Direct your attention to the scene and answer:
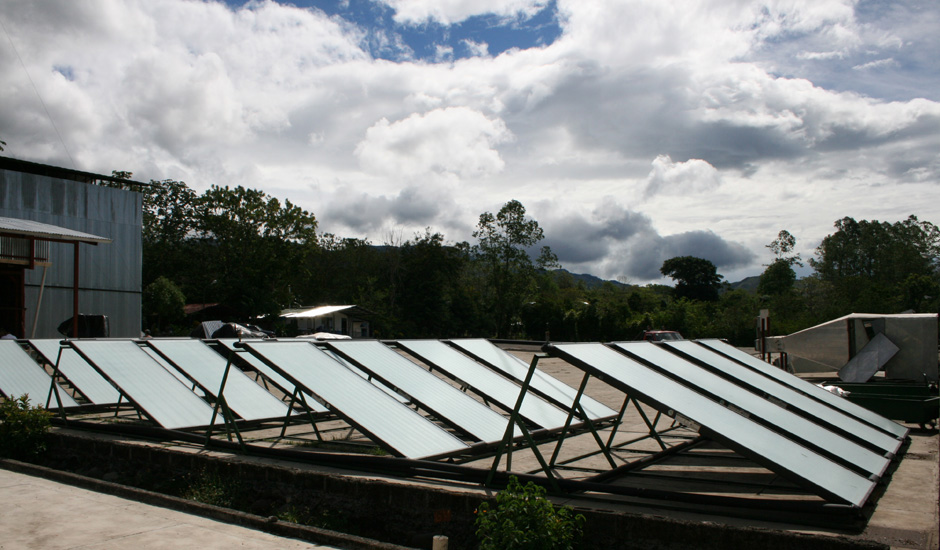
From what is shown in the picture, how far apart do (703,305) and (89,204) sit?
50409 mm

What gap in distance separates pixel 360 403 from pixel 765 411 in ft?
10.4

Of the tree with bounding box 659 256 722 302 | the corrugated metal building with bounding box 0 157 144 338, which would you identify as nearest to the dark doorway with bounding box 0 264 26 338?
the corrugated metal building with bounding box 0 157 144 338

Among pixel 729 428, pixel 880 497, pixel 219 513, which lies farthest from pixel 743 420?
pixel 219 513

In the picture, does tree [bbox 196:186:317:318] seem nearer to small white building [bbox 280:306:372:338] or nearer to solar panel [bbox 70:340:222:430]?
small white building [bbox 280:306:372:338]

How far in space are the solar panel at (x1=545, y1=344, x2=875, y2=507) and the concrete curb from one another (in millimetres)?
1679

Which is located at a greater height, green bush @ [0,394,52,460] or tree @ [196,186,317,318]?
tree @ [196,186,317,318]

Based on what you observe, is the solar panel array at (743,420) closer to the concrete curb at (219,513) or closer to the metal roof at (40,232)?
the concrete curb at (219,513)

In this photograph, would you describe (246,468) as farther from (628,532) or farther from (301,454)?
(628,532)

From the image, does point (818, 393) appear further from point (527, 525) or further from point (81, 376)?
point (81, 376)

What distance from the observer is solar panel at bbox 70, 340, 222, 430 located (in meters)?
7.05

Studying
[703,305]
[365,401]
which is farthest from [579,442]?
[703,305]

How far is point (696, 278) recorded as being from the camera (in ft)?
325

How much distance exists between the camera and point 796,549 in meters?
3.28

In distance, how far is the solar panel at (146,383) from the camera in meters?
7.05
